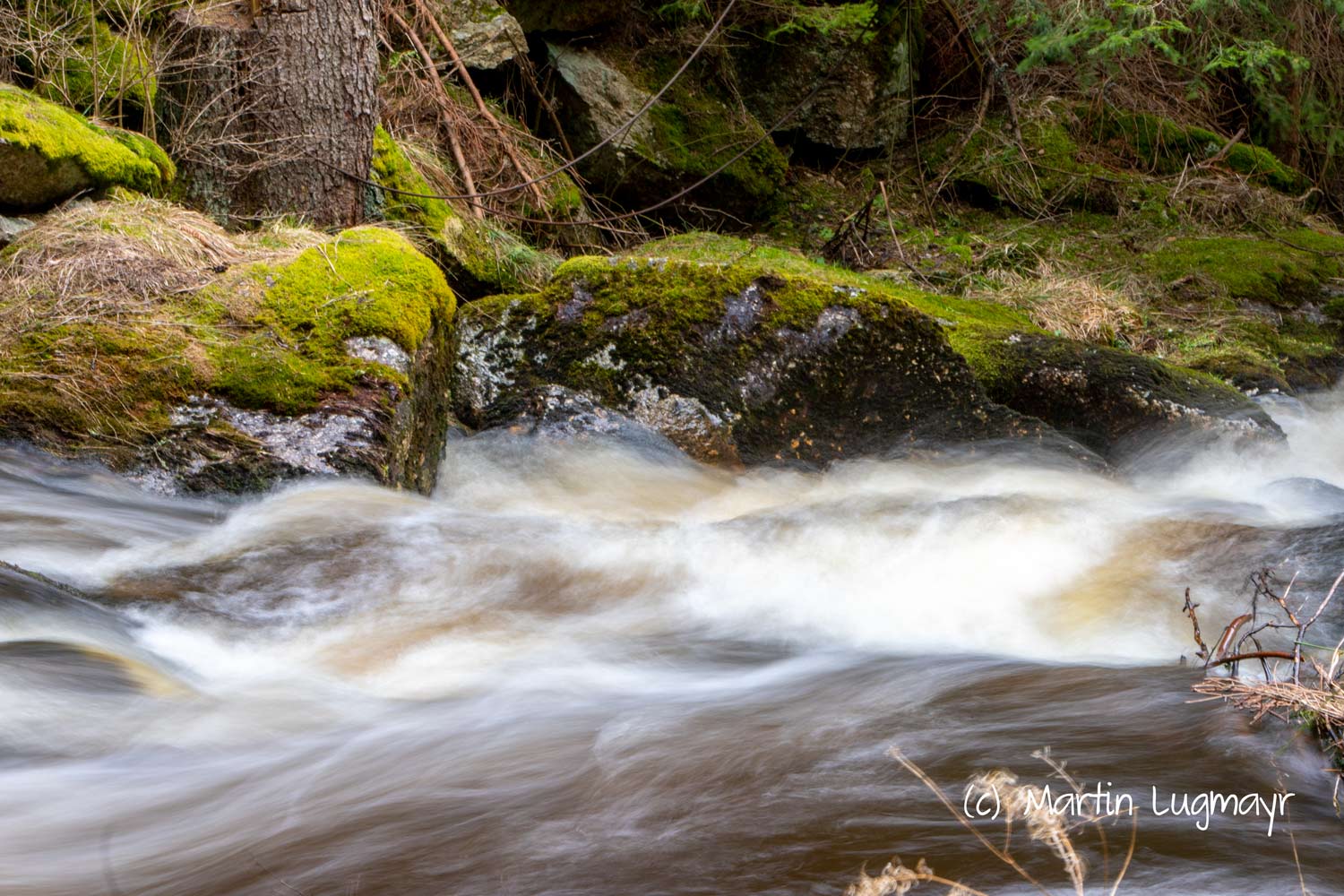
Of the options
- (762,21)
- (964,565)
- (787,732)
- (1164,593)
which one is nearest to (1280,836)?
(787,732)

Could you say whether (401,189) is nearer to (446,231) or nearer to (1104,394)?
(446,231)

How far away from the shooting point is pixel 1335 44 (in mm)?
10484

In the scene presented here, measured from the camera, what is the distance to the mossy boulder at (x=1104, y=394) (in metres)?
5.34

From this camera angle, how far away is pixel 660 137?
29.0 feet

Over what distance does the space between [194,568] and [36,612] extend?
0.60 m

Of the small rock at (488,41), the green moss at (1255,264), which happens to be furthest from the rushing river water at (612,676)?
the small rock at (488,41)

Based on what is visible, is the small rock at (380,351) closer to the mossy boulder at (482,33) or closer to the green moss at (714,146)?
the mossy boulder at (482,33)

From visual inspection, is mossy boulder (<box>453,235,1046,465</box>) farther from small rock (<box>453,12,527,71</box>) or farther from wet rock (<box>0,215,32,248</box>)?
small rock (<box>453,12,527,71</box>)

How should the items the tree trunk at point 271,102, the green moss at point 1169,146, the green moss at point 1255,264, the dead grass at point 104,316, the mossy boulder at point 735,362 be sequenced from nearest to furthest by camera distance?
1. the dead grass at point 104,316
2. the mossy boulder at point 735,362
3. the tree trunk at point 271,102
4. the green moss at point 1255,264
5. the green moss at point 1169,146

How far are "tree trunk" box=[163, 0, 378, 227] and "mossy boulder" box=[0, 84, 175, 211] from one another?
568 mm

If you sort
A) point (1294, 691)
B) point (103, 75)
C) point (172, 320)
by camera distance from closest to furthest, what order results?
point (1294, 691) → point (172, 320) → point (103, 75)

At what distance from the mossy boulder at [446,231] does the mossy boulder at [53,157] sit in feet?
4.24

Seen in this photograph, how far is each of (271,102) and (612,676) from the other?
3.92 meters

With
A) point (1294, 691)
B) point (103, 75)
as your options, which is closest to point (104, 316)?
point (103, 75)
